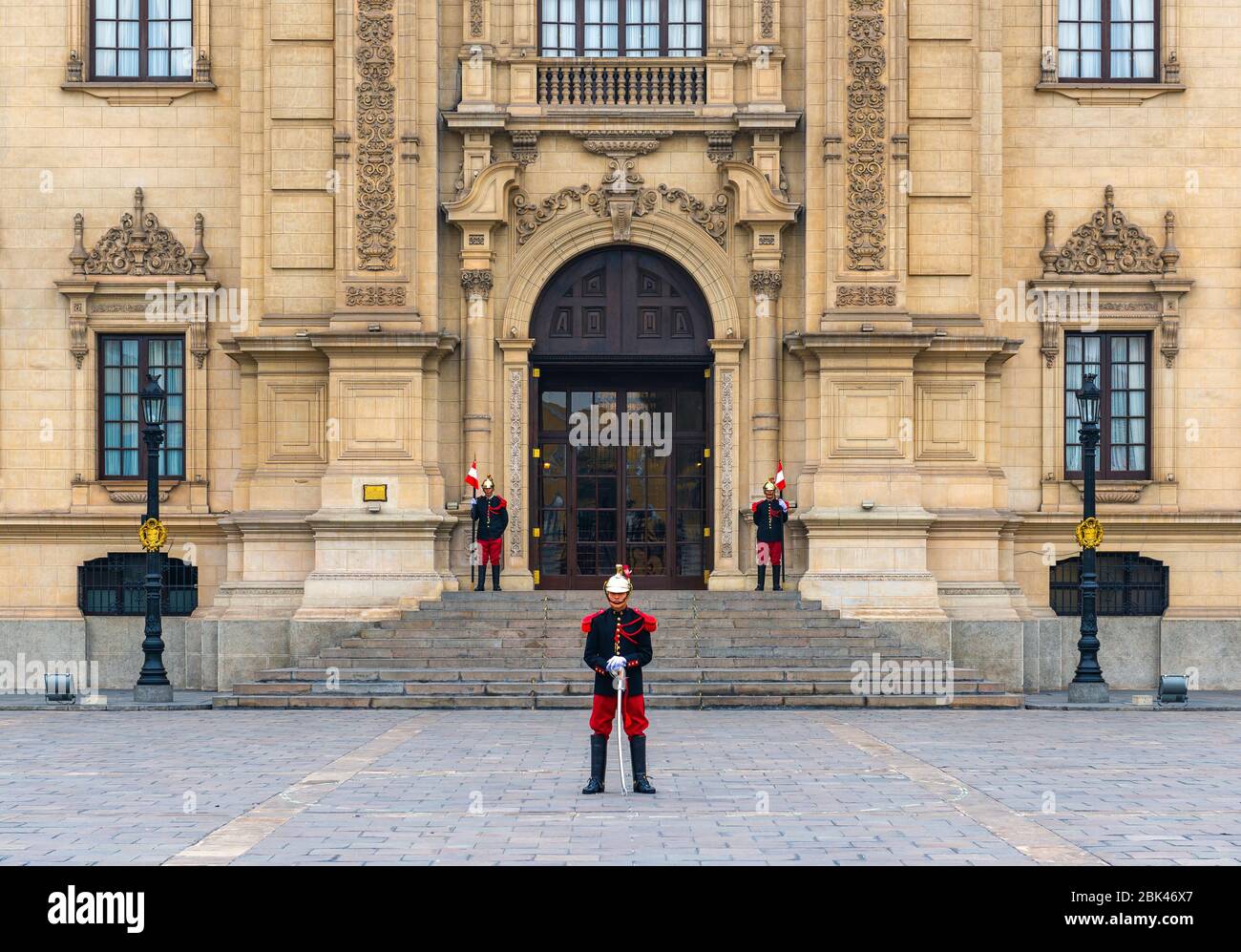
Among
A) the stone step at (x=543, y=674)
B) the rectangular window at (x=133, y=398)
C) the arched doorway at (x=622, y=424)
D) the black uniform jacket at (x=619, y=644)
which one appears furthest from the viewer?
the arched doorway at (x=622, y=424)

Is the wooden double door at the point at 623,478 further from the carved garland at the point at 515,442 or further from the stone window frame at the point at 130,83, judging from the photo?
the stone window frame at the point at 130,83

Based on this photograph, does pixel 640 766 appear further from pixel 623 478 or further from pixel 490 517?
pixel 623 478

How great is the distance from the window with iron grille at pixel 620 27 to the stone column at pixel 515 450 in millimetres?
5781

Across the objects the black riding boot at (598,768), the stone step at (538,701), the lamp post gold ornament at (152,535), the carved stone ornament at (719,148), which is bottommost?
the stone step at (538,701)

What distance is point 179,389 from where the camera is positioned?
32.6 metres

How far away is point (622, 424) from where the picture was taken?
33125 millimetres

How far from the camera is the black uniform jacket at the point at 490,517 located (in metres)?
30.8

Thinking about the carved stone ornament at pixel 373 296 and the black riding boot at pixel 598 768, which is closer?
the black riding boot at pixel 598 768

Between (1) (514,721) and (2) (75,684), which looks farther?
(2) (75,684)

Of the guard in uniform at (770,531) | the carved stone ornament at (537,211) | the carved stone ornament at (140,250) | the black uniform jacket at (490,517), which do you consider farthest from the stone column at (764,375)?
the carved stone ornament at (140,250)

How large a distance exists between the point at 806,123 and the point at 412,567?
1090 centimetres

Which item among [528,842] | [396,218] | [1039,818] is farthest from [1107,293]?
[528,842]

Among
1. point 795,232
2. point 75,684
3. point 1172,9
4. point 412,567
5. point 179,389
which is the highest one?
point 1172,9

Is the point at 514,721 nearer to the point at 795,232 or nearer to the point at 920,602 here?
the point at 920,602
